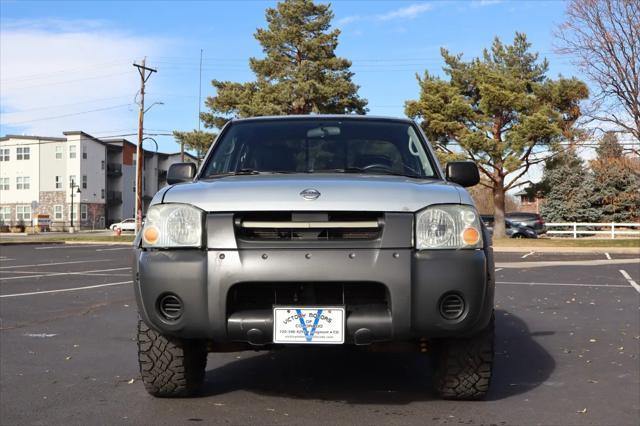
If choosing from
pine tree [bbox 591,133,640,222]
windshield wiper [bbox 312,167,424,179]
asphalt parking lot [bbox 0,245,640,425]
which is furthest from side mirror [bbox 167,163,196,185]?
pine tree [bbox 591,133,640,222]

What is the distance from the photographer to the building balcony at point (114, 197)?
75188mm

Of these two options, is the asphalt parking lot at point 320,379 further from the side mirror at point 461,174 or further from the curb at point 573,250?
the curb at point 573,250

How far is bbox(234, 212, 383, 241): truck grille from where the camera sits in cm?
353

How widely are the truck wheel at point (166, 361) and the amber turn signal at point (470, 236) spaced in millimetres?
1607

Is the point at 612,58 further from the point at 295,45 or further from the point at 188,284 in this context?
the point at 188,284

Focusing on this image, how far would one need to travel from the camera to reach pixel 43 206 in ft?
229

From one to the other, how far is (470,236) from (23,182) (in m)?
73.5

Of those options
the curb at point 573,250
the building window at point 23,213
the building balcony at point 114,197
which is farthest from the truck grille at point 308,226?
the building balcony at point 114,197

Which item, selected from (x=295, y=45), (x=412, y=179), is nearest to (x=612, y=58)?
(x=295, y=45)

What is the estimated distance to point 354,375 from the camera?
486 cm

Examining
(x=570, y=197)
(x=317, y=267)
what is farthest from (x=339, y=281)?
(x=570, y=197)

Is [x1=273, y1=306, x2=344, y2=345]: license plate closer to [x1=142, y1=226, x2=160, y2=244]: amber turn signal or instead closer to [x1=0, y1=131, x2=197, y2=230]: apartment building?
[x1=142, y1=226, x2=160, y2=244]: amber turn signal

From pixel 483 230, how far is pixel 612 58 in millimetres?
28063

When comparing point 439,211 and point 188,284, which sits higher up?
point 439,211
